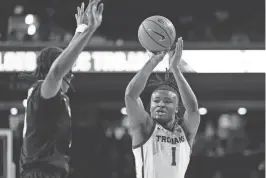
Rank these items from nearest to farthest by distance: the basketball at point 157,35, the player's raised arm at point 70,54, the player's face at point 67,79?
the player's raised arm at point 70,54, the player's face at point 67,79, the basketball at point 157,35

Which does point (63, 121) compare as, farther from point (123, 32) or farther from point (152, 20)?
point (123, 32)

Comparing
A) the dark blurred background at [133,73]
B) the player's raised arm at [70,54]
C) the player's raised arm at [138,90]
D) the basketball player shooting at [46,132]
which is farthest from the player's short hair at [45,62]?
the dark blurred background at [133,73]

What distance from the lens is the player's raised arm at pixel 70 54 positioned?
11.6 feet

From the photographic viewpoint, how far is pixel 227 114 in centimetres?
1392

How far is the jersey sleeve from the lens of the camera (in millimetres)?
3822

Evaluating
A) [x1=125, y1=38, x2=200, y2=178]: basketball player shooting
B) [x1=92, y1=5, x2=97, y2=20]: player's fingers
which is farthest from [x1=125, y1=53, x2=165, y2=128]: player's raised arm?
[x1=92, y1=5, x2=97, y2=20]: player's fingers

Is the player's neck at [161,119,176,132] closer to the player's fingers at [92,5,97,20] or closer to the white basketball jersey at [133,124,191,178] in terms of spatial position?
the white basketball jersey at [133,124,191,178]

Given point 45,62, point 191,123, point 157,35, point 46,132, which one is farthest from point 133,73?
point 46,132

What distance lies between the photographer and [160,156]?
4609mm

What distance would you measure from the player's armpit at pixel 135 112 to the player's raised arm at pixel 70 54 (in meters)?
0.89

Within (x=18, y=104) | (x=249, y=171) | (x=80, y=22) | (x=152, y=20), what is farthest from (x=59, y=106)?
(x=18, y=104)

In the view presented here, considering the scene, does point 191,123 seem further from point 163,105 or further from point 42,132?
point 42,132

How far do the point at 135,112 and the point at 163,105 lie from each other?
0.73ft

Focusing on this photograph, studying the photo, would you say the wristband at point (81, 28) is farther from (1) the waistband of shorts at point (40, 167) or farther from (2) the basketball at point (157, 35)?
A: (2) the basketball at point (157, 35)
